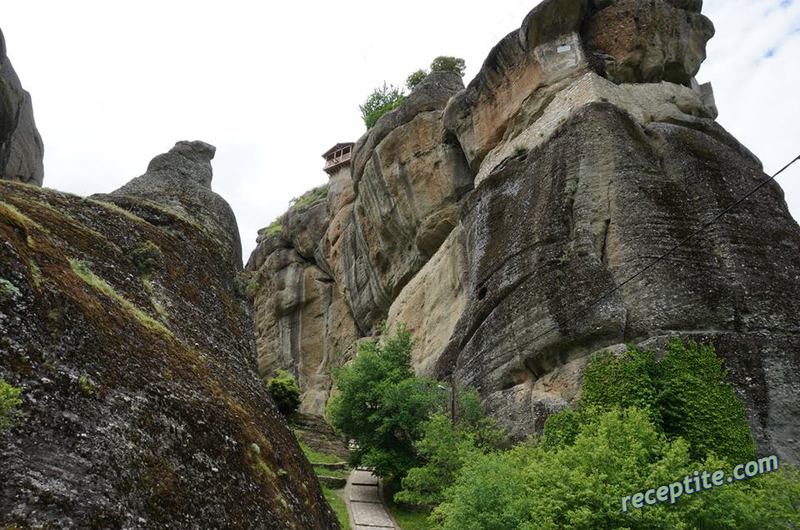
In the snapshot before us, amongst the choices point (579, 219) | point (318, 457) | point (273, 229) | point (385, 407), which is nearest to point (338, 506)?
point (385, 407)

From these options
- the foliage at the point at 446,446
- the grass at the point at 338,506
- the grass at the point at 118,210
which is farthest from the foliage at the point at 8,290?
the grass at the point at 338,506

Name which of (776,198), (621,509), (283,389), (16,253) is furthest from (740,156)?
(16,253)

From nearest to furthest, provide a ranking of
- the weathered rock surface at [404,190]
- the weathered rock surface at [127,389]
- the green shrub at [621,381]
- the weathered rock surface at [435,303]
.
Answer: the weathered rock surface at [127,389], the green shrub at [621,381], the weathered rock surface at [435,303], the weathered rock surface at [404,190]

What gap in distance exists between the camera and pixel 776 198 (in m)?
21.2

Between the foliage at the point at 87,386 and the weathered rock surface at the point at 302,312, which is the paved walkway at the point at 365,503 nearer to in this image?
the foliage at the point at 87,386

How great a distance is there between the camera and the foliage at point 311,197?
5121 cm

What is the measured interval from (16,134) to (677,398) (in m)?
31.4

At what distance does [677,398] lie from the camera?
15.8 meters

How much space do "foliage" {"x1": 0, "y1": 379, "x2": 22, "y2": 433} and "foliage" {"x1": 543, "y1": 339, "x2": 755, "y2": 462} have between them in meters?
11.4

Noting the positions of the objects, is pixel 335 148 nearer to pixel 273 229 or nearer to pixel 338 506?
pixel 273 229

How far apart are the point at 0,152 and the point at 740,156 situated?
2860 centimetres

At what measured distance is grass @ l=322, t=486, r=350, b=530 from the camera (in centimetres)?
1808

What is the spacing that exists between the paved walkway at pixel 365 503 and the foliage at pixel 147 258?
8.45 meters

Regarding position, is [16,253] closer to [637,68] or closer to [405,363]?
[405,363]
